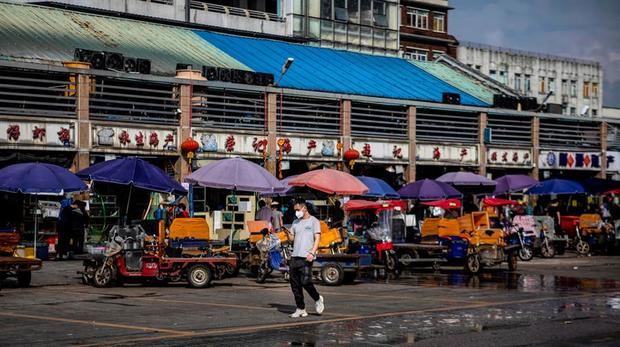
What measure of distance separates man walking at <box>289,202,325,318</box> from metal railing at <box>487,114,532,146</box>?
3327 centimetres

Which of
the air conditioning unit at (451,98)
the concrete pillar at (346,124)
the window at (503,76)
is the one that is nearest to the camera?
the concrete pillar at (346,124)

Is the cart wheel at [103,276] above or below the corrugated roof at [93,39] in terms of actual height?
below

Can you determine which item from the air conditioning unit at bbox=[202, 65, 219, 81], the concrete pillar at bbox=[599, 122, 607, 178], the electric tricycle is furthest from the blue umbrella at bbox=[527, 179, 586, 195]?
the electric tricycle

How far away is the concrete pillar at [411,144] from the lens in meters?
46.7

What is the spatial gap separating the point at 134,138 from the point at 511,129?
21.9m

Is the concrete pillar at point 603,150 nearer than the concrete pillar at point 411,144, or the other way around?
the concrete pillar at point 411,144

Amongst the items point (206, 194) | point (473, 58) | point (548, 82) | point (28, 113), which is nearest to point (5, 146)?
point (28, 113)

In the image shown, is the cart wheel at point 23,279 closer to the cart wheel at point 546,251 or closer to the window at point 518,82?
the cart wheel at point 546,251

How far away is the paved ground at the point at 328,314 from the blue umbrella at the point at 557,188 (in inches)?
670

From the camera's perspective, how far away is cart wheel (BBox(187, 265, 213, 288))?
24625mm

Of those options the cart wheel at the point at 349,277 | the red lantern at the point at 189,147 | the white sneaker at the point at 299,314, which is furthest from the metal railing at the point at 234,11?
the white sneaker at the point at 299,314

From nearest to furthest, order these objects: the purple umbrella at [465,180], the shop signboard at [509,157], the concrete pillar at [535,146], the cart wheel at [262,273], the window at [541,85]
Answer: the cart wheel at [262,273] → the purple umbrella at [465,180] → the shop signboard at [509,157] → the concrete pillar at [535,146] → the window at [541,85]

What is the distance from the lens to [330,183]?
32.6 m

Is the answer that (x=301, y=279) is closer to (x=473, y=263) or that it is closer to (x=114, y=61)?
Result: (x=473, y=263)
